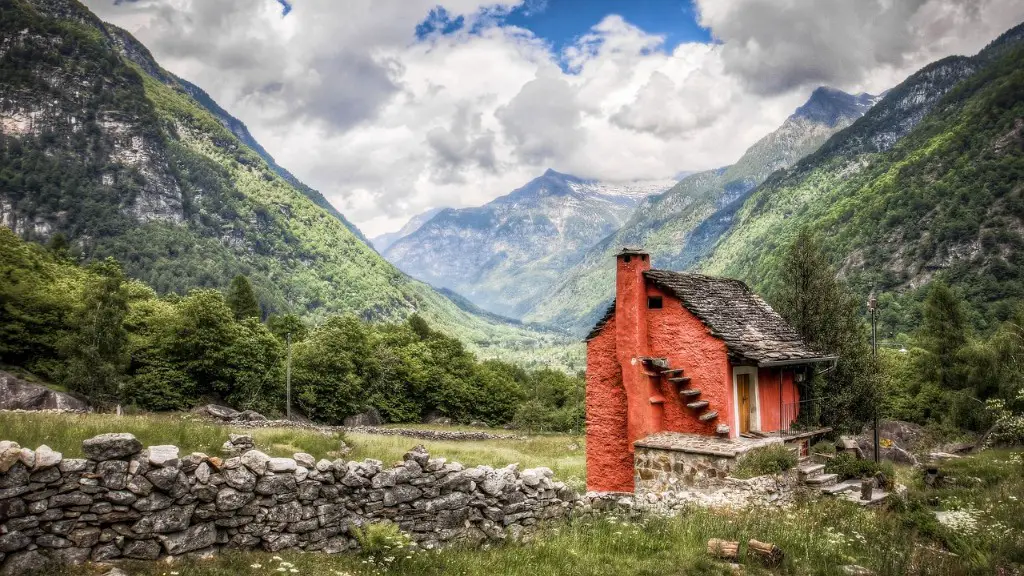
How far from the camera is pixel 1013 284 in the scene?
11544 centimetres

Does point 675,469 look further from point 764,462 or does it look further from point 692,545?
point 692,545

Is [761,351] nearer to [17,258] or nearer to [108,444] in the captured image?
[108,444]

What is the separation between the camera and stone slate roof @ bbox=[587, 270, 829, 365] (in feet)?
60.4

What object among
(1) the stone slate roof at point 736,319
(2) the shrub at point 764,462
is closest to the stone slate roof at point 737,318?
(1) the stone slate roof at point 736,319

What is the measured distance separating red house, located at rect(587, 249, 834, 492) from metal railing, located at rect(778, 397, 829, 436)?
0.17 metres

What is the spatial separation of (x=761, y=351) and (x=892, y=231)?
182334mm

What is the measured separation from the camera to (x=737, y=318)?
67.4 feet

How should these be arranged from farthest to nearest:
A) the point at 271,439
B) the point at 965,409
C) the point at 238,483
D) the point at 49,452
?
1. the point at 965,409
2. the point at 271,439
3. the point at 238,483
4. the point at 49,452

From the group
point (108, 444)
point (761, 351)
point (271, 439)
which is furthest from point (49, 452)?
point (761, 351)

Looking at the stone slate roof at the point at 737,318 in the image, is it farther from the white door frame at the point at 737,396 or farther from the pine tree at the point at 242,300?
the pine tree at the point at 242,300

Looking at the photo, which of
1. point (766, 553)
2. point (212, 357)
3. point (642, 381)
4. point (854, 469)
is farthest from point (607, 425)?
point (212, 357)

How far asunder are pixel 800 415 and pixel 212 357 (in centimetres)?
4974

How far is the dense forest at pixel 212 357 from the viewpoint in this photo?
138ft

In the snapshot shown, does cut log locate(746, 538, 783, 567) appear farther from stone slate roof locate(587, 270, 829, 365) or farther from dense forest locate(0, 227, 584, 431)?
dense forest locate(0, 227, 584, 431)
